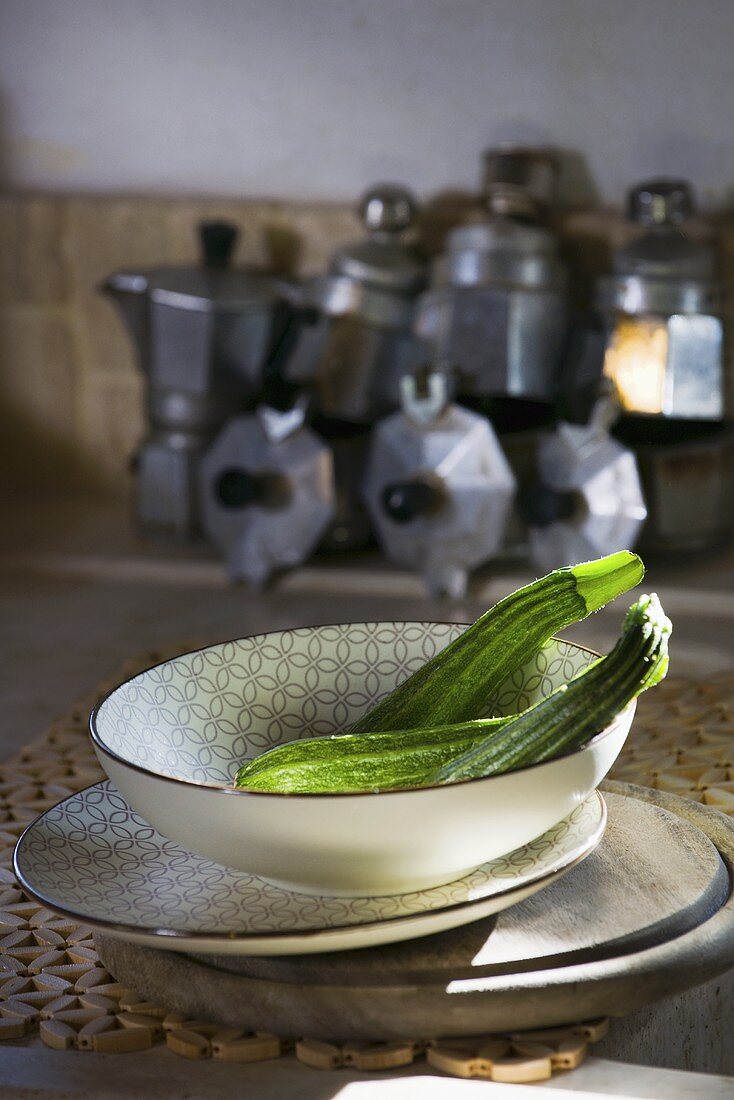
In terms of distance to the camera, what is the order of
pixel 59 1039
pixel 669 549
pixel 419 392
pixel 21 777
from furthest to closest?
pixel 669 549 → pixel 419 392 → pixel 21 777 → pixel 59 1039

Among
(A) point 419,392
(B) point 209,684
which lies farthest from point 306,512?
(B) point 209,684

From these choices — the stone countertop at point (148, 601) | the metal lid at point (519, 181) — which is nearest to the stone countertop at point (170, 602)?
the stone countertop at point (148, 601)

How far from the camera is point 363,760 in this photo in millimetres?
495

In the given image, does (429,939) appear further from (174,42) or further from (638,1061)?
(174,42)

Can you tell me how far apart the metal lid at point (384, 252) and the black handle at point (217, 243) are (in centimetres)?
13

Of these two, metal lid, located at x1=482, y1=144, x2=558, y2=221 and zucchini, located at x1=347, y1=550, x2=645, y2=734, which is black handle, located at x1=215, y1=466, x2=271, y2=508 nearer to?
metal lid, located at x1=482, y1=144, x2=558, y2=221

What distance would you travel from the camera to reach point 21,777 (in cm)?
74

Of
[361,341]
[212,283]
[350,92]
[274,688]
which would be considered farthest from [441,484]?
[274,688]

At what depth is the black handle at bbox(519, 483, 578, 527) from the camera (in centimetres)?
138

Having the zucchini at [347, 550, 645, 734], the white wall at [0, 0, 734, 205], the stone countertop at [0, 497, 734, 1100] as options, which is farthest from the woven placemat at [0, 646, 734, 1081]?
the white wall at [0, 0, 734, 205]

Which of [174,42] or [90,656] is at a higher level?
[174,42]

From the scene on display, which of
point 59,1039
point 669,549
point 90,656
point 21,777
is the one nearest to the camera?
point 59,1039

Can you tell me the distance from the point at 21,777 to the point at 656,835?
37cm

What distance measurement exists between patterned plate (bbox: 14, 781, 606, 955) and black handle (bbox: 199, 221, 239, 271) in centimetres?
115
